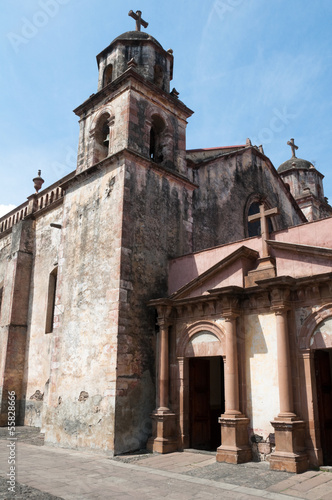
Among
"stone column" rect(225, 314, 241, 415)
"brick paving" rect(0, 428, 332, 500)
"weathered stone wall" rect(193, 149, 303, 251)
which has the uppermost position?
"weathered stone wall" rect(193, 149, 303, 251)

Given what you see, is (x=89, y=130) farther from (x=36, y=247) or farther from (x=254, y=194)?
(x=254, y=194)

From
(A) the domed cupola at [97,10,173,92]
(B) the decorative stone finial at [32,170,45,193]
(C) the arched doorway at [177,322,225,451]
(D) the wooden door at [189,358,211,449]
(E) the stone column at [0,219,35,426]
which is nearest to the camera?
(C) the arched doorway at [177,322,225,451]

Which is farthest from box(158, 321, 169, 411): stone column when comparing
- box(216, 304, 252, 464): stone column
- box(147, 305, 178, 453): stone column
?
box(216, 304, 252, 464): stone column

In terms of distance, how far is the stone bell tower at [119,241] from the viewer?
1055 centimetres

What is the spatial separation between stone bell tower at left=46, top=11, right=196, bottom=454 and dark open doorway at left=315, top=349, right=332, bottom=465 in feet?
13.6

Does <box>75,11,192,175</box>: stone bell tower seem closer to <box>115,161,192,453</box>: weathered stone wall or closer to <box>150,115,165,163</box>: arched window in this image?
<box>150,115,165,163</box>: arched window

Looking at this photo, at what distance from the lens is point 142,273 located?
37.9ft

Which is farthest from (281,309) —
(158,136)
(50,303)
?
(50,303)

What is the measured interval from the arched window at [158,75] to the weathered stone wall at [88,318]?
4.04 meters

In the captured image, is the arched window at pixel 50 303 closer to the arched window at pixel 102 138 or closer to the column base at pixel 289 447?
the arched window at pixel 102 138

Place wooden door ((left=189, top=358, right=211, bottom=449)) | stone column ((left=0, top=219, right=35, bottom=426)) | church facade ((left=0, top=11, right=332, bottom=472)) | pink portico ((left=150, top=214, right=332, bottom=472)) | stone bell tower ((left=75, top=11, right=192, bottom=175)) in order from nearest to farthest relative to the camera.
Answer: pink portico ((left=150, top=214, right=332, bottom=472))
church facade ((left=0, top=11, right=332, bottom=472))
wooden door ((left=189, top=358, right=211, bottom=449))
stone bell tower ((left=75, top=11, right=192, bottom=175))
stone column ((left=0, top=219, right=35, bottom=426))

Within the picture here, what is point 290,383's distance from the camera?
853 cm

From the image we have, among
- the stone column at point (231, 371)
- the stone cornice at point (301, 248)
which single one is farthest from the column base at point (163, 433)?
the stone cornice at point (301, 248)

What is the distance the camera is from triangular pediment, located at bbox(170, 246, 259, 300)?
33.3ft
